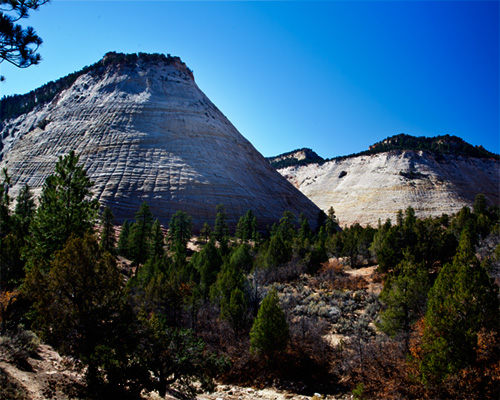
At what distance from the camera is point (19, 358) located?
877 centimetres

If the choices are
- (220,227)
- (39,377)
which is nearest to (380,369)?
(39,377)

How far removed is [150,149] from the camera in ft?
200

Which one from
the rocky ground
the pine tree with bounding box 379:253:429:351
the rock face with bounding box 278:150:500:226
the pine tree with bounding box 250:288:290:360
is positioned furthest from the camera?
the rock face with bounding box 278:150:500:226

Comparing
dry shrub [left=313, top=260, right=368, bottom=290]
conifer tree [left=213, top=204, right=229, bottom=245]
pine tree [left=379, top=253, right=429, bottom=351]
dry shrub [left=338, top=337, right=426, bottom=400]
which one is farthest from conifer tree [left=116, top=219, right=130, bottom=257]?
pine tree [left=379, top=253, right=429, bottom=351]

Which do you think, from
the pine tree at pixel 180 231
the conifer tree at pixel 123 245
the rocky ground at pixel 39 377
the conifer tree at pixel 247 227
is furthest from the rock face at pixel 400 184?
the rocky ground at pixel 39 377

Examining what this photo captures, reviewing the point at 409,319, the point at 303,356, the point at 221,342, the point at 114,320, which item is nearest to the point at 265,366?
the point at 303,356

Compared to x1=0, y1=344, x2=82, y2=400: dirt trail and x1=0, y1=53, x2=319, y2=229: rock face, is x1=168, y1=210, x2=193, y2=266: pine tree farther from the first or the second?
x1=0, y1=344, x2=82, y2=400: dirt trail

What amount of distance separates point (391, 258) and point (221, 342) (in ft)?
50.0

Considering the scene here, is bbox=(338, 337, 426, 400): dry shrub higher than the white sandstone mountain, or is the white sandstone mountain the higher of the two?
the white sandstone mountain

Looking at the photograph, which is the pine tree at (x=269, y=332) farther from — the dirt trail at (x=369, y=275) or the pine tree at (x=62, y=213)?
the dirt trail at (x=369, y=275)

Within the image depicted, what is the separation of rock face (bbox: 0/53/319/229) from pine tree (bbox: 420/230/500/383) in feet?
148

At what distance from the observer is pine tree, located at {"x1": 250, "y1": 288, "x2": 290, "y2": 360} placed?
15.1 m

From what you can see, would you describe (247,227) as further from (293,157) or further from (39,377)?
(293,157)

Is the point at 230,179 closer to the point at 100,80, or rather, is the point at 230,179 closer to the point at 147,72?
the point at 147,72
